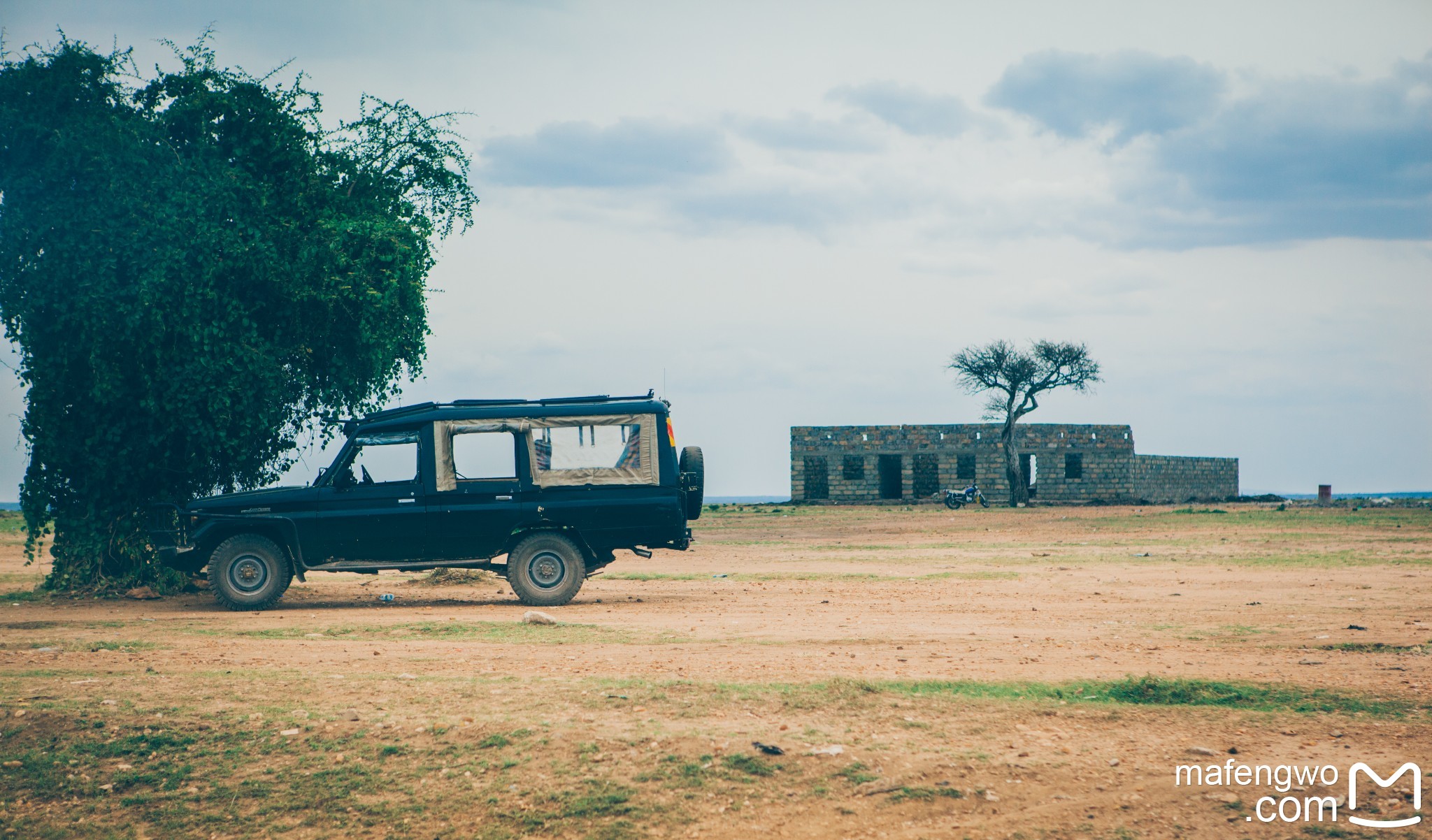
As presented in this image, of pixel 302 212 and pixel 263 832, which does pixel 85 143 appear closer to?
pixel 302 212

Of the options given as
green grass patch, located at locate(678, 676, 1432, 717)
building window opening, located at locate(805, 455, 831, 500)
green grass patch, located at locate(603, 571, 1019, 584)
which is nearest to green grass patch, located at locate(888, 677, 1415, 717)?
green grass patch, located at locate(678, 676, 1432, 717)

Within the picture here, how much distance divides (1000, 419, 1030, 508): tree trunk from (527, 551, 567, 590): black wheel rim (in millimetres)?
37830

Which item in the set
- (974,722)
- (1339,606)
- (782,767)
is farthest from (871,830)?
(1339,606)

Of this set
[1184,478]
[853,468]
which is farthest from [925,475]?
[1184,478]

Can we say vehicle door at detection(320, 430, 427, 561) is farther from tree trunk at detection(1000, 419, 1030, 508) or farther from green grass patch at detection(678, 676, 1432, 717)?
tree trunk at detection(1000, 419, 1030, 508)

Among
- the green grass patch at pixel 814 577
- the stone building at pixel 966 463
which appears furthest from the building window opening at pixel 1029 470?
the green grass patch at pixel 814 577

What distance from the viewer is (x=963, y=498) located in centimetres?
4659

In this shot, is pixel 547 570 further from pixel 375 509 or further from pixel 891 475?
pixel 891 475

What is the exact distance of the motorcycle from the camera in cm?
4603

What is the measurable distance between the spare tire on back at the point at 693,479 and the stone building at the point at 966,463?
38.8 meters

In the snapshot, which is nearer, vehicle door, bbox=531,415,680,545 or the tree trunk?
vehicle door, bbox=531,415,680,545

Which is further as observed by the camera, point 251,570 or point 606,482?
point 606,482

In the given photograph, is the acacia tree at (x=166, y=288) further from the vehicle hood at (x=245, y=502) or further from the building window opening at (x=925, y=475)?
the building window opening at (x=925, y=475)

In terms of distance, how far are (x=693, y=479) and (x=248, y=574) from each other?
232 inches
